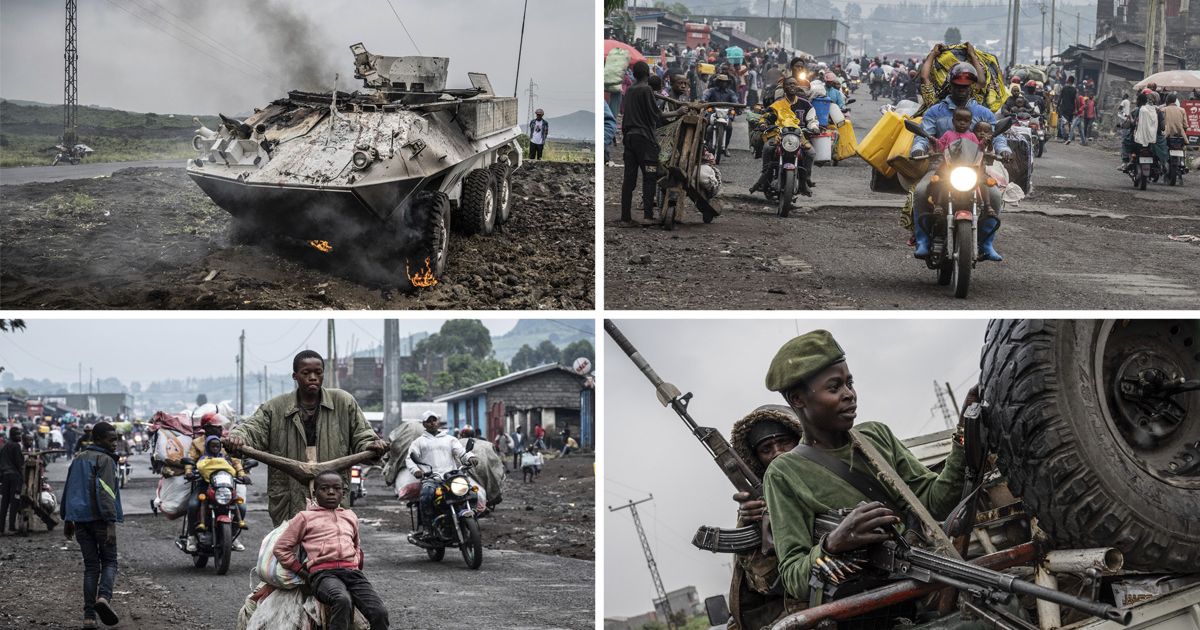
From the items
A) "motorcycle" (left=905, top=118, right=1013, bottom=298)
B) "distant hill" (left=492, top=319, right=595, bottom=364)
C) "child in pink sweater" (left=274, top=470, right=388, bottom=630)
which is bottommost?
"distant hill" (left=492, top=319, right=595, bottom=364)

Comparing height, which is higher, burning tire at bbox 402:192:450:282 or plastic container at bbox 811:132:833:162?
plastic container at bbox 811:132:833:162

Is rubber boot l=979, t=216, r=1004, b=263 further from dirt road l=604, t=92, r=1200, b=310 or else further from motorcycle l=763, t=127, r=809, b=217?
motorcycle l=763, t=127, r=809, b=217

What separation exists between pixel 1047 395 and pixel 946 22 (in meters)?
33.2

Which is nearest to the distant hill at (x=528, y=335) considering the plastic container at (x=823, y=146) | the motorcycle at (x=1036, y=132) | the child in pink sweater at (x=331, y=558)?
the motorcycle at (x=1036, y=132)

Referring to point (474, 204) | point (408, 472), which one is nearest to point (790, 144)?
point (474, 204)

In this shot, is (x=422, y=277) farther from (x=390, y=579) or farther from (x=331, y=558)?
(x=331, y=558)

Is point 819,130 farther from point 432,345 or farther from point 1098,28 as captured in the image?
point 432,345

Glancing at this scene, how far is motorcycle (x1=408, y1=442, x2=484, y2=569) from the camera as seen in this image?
10883 mm

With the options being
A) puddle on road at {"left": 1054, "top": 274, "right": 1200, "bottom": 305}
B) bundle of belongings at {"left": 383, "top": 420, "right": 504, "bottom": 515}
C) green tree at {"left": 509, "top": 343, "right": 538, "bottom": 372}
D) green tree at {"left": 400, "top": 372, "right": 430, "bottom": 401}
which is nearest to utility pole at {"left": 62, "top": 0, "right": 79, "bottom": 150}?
bundle of belongings at {"left": 383, "top": 420, "right": 504, "bottom": 515}

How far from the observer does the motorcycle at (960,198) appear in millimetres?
9414

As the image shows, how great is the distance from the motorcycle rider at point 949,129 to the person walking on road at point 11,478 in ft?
33.4

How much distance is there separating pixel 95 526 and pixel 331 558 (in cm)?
396

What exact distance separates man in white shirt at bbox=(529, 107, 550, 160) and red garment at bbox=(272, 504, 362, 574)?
18120mm

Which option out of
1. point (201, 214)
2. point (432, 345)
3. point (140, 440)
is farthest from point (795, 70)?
point (432, 345)
